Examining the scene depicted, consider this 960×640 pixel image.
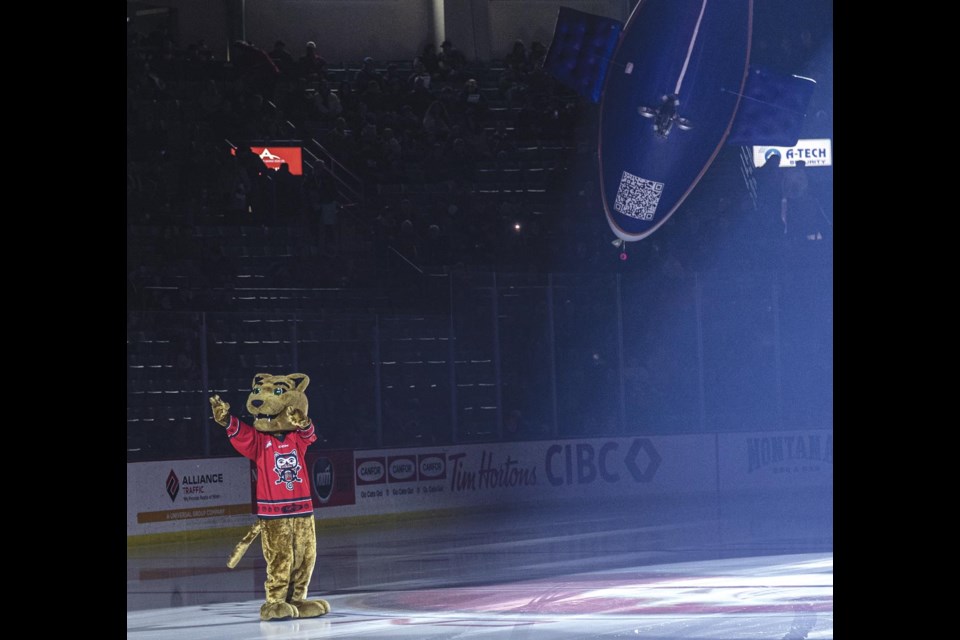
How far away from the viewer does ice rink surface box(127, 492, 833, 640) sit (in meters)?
7.75

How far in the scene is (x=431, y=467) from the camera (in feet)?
53.5

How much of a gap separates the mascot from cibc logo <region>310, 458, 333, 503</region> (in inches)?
269

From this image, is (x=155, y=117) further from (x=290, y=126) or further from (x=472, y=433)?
(x=472, y=433)

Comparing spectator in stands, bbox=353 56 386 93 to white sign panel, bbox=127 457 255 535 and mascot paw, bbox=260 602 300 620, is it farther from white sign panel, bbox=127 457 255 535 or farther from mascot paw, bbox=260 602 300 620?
mascot paw, bbox=260 602 300 620

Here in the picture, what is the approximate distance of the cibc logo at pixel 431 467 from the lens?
1623cm

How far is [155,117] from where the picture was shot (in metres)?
17.5

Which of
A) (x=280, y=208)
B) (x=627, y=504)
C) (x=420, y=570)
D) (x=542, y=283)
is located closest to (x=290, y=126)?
(x=280, y=208)

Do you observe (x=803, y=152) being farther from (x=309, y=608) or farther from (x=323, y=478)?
(x=309, y=608)

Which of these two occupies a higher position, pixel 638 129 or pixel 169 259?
pixel 638 129

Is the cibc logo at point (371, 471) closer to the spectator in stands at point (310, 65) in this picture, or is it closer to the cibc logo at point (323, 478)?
the cibc logo at point (323, 478)

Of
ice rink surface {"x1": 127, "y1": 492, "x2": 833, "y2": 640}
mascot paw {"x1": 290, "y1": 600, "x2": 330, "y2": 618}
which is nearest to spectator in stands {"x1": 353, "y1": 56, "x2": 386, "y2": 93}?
ice rink surface {"x1": 127, "y1": 492, "x2": 833, "y2": 640}

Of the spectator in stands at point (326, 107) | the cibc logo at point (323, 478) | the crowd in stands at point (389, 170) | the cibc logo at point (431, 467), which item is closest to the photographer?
the cibc logo at point (323, 478)

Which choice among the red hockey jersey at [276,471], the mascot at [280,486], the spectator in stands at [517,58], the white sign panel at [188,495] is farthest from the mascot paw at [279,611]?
the spectator in stands at [517,58]

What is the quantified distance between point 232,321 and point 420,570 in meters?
6.07
